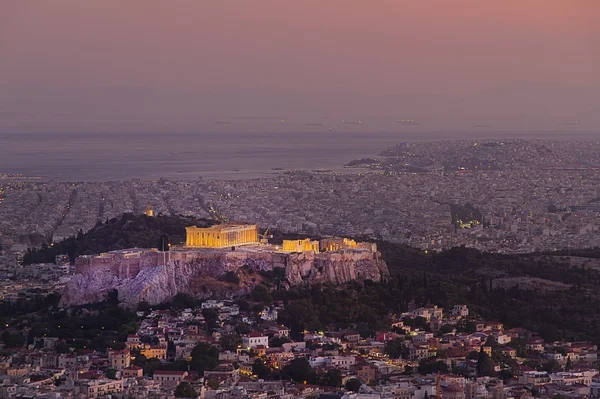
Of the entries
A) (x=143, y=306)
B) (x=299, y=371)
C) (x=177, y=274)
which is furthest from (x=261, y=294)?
(x=299, y=371)

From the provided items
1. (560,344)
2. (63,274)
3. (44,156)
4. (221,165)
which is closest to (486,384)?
(560,344)

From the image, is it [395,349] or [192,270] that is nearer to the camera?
[395,349]

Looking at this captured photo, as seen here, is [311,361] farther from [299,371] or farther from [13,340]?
[13,340]

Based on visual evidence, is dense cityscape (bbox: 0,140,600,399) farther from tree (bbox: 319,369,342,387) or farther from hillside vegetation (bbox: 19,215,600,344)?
hillside vegetation (bbox: 19,215,600,344)

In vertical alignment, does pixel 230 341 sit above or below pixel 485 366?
above

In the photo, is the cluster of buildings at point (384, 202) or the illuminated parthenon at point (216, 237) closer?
the illuminated parthenon at point (216, 237)

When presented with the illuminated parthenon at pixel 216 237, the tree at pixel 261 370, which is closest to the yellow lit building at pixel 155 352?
the tree at pixel 261 370

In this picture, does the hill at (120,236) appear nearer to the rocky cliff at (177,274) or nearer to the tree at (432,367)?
the rocky cliff at (177,274)
